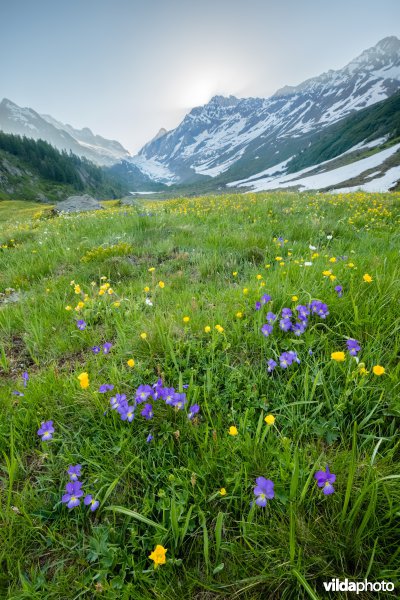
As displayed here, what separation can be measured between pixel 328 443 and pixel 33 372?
2465 mm

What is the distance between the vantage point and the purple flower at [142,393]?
200cm

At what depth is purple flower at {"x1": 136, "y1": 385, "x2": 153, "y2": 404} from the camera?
6.57 feet

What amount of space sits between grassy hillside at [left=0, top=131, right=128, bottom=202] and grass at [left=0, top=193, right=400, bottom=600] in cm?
12595

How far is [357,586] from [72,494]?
140 cm

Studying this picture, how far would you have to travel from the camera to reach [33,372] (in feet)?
8.91

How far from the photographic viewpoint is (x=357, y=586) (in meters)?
1.24

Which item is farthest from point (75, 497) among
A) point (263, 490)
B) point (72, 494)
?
point (263, 490)

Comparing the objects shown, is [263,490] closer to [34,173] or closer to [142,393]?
[142,393]

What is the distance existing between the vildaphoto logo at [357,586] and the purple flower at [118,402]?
1357 mm

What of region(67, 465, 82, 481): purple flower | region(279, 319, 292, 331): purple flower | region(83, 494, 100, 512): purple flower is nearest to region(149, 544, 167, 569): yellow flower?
region(83, 494, 100, 512): purple flower

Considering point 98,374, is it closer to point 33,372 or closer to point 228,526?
point 33,372

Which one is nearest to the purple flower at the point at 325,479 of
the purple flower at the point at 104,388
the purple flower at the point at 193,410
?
the purple flower at the point at 193,410

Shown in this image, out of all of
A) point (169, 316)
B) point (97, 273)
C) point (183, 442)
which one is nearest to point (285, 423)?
point (183, 442)

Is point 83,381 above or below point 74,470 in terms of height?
above
